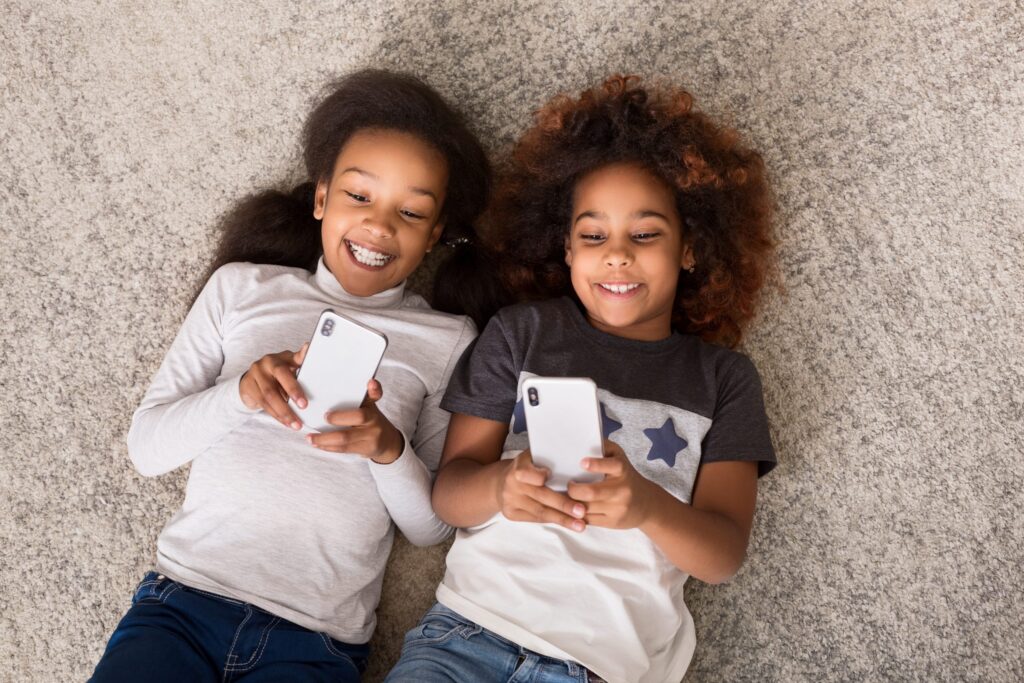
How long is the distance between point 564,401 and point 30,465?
87cm

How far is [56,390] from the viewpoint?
4.00 feet

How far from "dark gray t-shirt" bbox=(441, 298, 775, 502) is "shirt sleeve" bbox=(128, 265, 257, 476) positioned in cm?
28

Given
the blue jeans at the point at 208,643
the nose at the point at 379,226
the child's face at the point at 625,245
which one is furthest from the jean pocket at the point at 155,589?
the child's face at the point at 625,245

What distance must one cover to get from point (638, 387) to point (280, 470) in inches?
18.2

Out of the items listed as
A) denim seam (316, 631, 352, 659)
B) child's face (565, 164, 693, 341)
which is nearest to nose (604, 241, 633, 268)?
child's face (565, 164, 693, 341)

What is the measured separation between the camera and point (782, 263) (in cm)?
120

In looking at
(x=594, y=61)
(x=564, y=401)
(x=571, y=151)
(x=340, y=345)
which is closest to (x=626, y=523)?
(x=564, y=401)

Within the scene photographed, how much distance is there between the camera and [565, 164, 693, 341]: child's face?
99cm

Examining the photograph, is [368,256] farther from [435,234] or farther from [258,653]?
[258,653]

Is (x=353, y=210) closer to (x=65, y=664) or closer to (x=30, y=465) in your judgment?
(x=30, y=465)

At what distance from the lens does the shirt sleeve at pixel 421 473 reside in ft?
3.25

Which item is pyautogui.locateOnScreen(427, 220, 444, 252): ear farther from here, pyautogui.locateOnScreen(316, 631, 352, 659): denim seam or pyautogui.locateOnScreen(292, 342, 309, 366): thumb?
pyautogui.locateOnScreen(316, 631, 352, 659): denim seam

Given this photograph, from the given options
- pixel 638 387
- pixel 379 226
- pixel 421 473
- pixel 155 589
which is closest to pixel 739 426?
pixel 638 387

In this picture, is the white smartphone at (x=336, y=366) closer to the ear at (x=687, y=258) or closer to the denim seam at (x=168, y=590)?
the denim seam at (x=168, y=590)
